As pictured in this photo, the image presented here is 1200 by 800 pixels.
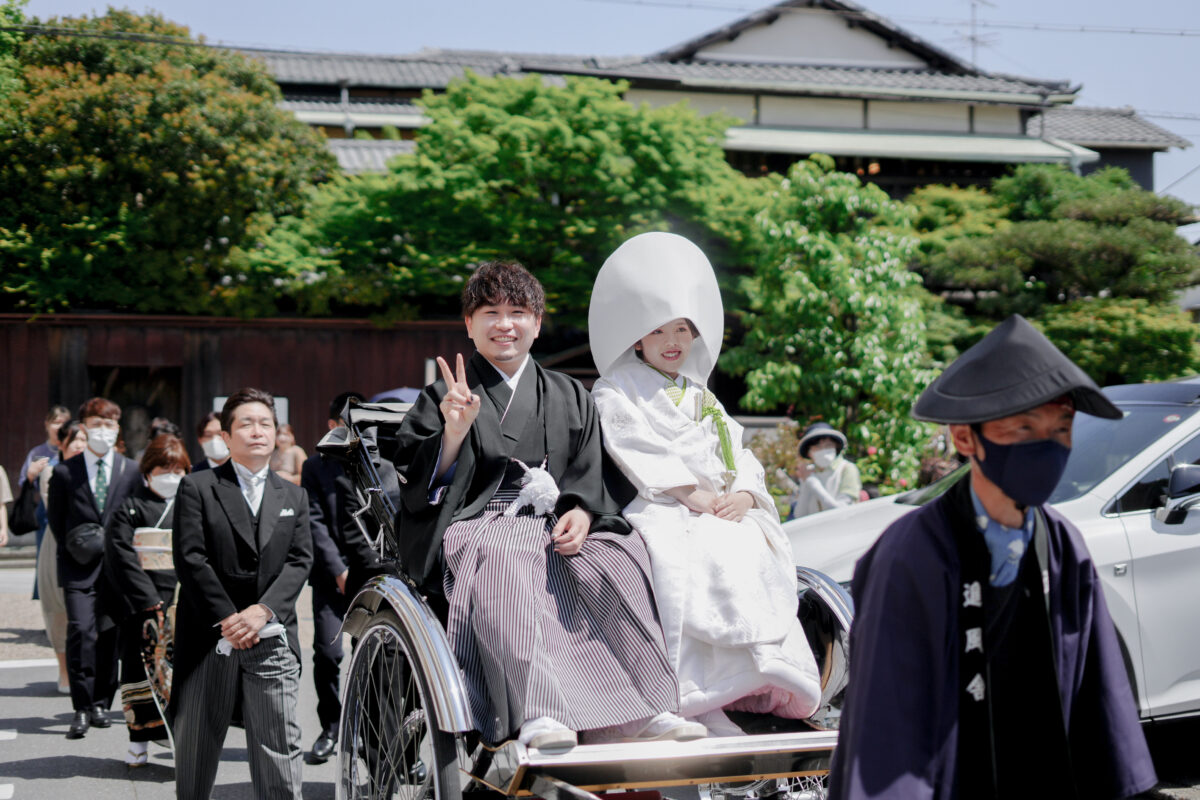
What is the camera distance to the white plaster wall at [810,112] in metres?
20.8

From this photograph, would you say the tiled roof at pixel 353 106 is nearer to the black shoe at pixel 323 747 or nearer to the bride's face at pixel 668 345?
the black shoe at pixel 323 747

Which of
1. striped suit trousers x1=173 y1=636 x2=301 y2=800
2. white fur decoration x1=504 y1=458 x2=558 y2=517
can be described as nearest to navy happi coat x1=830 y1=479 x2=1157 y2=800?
white fur decoration x1=504 y1=458 x2=558 y2=517

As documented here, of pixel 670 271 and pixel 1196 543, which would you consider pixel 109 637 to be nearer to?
pixel 670 271

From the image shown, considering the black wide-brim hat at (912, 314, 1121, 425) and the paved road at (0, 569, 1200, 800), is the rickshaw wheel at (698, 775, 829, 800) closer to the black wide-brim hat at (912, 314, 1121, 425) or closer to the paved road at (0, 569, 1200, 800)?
the black wide-brim hat at (912, 314, 1121, 425)

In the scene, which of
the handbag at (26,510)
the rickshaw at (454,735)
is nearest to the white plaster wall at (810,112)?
the handbag at (26,510)

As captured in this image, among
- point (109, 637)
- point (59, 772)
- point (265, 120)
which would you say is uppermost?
point (265, 120)

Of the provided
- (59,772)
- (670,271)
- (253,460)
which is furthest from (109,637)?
(670,271)

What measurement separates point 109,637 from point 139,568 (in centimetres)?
114

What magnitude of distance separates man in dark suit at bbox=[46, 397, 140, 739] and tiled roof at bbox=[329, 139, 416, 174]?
13227 mm

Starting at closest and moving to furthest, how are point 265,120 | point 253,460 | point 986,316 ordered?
1. point 253,460
2. point 265,120
3. point 986,316

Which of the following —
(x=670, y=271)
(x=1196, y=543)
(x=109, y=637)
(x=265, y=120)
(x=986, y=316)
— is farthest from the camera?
(x=986, y=316)

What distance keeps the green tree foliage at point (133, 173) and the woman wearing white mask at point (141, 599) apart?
Answer: 1078cm

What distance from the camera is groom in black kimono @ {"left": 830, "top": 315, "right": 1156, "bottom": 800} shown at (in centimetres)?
193

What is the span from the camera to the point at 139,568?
529 centimetres
